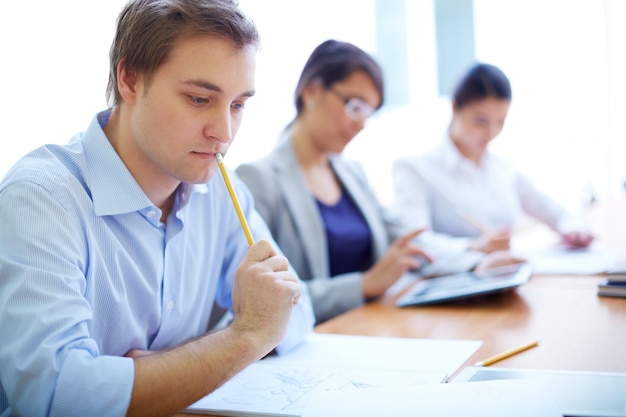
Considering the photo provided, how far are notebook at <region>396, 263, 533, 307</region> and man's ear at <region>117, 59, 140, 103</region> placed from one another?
905 millimetres

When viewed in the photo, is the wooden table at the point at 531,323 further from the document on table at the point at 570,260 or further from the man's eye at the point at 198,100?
the man's eye at the point at 198,100

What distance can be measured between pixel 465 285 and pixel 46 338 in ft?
3.95

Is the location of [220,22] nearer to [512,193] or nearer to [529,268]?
[529,268]

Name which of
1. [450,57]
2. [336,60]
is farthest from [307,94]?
[450,57]

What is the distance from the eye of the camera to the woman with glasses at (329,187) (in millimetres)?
2084

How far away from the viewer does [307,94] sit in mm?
2266

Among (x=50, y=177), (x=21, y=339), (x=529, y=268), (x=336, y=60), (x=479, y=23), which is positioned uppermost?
(x=479, y=23)

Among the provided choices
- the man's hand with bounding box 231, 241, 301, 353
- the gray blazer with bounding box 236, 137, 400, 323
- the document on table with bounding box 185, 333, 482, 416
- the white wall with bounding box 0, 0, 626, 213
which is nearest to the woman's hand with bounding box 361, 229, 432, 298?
A: the gray blazer with bounding box 236, 137, 400, 323

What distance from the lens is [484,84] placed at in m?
→ 2.64

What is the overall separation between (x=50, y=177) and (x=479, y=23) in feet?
12.9

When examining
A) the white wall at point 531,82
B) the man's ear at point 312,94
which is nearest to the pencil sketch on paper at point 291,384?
the man's ear at point 312,94

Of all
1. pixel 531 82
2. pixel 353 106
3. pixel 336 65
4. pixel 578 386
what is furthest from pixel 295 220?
pixel 531 82

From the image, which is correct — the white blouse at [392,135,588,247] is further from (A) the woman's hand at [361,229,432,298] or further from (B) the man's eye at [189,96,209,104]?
(B) the man's eye at [189,96,209,104]

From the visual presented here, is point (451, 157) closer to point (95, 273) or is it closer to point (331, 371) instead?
point (331, 371)
